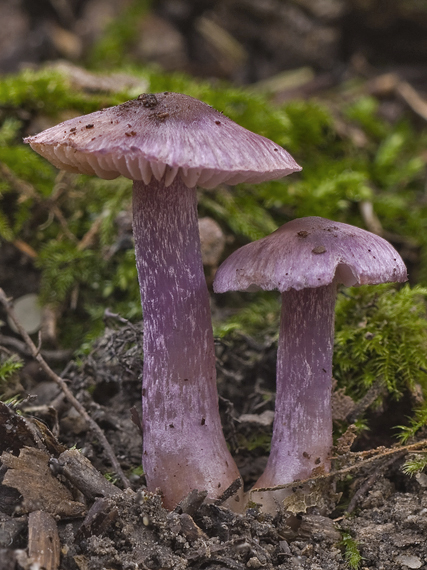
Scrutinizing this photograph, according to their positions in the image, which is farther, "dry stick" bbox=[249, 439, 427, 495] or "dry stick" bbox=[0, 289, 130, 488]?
"dry stick" bbox=[0, 289, 130, 488]

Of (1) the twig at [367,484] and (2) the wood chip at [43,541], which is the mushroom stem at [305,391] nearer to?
(1) the twig at [367,484]

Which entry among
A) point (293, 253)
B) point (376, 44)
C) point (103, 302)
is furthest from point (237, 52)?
point (293, 253)

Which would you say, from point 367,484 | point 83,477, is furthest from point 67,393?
point 367,484

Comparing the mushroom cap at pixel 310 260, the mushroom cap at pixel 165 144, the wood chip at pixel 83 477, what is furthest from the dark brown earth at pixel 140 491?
the mushroom cap at pixel 165 144

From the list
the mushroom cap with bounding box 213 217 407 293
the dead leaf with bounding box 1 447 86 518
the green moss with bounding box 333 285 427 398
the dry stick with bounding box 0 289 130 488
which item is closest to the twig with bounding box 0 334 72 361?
the dry stick with bounding box 0 289 130 488

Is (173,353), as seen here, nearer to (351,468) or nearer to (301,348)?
(301,348)

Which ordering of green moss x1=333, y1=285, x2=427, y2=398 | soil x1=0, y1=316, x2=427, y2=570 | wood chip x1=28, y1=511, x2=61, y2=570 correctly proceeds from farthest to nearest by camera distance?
green moss x1=333, y1=285, x2=427, y2=398 < soil x1=0, y1=316, x2=427, y2=570 < wood chip x1=28, y1=511, x2=61, y2=570

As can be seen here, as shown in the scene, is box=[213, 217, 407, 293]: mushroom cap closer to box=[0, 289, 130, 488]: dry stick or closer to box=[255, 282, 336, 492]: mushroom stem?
box=[255, 282, 336, 492]: mushroom stem

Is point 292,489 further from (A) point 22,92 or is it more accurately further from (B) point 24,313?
(A) point 22,92
